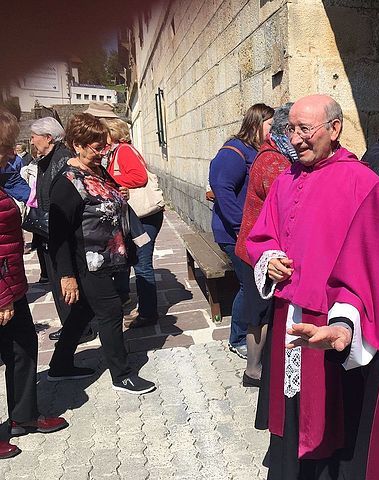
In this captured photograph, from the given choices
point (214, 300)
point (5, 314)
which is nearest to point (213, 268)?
point (214, 300)

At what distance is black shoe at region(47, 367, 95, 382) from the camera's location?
10.9 feet

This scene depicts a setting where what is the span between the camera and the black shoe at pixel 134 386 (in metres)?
3.11

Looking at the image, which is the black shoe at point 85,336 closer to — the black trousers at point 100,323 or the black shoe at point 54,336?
the black shoe at point 54,336

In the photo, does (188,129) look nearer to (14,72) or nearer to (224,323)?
(224,323)

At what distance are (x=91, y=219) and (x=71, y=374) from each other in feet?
3.86

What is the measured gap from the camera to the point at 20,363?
263 cm

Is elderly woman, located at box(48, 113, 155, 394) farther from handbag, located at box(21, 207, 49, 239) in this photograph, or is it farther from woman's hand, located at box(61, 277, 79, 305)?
handbag, located at box(21, 207, 49, 239)

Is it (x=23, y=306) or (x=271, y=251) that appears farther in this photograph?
(x=23, y=306)

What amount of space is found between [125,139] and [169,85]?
6.29 metres

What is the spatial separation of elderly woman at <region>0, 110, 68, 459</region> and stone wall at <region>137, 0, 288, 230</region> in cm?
109

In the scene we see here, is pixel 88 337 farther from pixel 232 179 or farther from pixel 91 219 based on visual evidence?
pixel 232 179

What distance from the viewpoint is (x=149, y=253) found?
4207 millimetres

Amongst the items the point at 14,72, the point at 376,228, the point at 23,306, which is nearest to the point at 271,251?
the point at 376,228

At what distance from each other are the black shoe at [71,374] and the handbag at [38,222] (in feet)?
3.27
